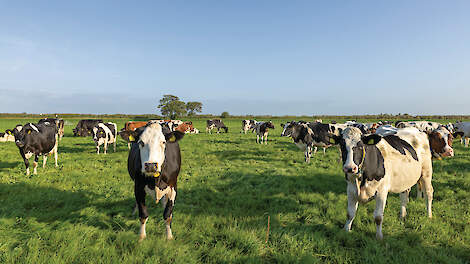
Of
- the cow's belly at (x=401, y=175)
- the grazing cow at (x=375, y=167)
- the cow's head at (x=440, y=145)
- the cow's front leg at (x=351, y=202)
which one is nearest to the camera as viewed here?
the grazing cow at (x=375, y=167)

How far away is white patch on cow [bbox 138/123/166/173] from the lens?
3.21 m

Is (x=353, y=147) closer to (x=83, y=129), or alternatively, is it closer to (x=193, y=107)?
(x=83, y=129)

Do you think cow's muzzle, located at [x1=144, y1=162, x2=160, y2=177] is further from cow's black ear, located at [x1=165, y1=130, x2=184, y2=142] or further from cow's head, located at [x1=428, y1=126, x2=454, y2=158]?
cow's head, located at [x1=428, y1=126, x2=454, y2=158]

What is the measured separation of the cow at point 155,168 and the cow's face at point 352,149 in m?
3.11

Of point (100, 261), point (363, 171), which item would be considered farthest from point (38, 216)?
point (363, 171)

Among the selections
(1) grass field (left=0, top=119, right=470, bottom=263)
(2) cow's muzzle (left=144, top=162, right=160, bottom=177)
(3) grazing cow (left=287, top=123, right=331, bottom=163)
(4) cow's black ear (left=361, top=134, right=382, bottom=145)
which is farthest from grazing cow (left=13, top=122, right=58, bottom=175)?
(3) grazing cow (left=287, top=123, right=331, bottom=163)

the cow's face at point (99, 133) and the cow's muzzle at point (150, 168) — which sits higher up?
the cow's muzzle at point (150, 168)

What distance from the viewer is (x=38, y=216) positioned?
15.0 feet

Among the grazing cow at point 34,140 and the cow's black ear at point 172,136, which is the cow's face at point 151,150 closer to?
the cow's black ear at point 172,136

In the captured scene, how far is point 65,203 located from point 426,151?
943 centimetres

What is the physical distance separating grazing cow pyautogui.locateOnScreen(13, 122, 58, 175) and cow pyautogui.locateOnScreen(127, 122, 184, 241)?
7.79m

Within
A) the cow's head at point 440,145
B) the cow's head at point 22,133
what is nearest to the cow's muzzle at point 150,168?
the cow's head at point 440,145

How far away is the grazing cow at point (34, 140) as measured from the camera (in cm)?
842

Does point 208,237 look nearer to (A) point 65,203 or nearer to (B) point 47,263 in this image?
(B) point 47,263
